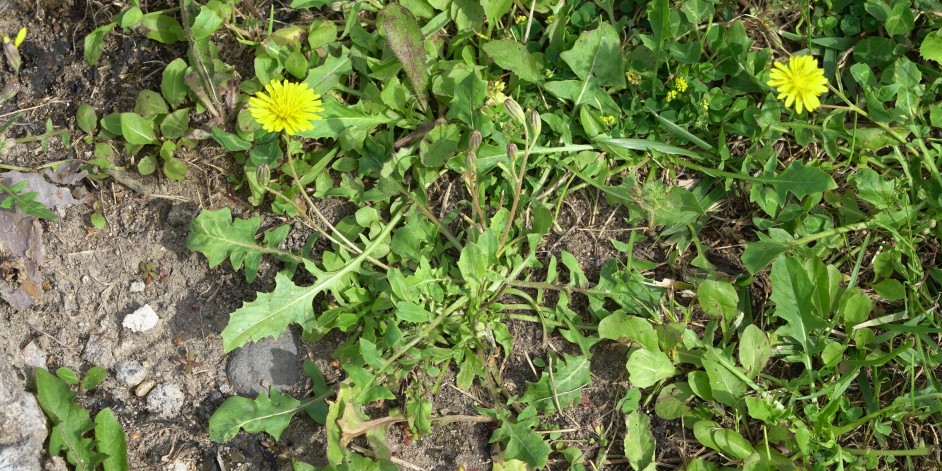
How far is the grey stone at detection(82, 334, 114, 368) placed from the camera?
2971 millimetres

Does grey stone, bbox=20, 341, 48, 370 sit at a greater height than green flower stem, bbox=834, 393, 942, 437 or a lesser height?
lesser

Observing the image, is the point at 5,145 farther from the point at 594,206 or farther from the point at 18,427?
the point at 594,206

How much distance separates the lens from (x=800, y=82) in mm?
2703

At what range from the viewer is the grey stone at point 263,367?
294cm

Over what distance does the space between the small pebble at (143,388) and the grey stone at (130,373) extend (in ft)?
0.07

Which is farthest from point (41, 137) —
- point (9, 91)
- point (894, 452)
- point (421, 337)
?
point (894, 452)

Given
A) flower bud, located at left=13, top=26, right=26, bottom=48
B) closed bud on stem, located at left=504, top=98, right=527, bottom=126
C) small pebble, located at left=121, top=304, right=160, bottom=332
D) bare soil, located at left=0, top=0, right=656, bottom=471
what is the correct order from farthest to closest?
1. flower bud, located at left=13, top=26, right=26, bottom=48
2. small pebble, located at left=121, top=304, right=160, bottom=332
3. bare soil, located at left=0, top=0, right=656, bottom=471
4. closed bud on stem, located at left=504, top=98, right=527, bottom=126

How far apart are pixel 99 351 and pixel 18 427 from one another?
0.39m

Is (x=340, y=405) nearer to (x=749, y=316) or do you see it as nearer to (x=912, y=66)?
(x=749, y=316)

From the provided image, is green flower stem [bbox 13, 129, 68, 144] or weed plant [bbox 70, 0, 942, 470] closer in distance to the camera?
weed plant [bbox 70, 0, 942, 470]

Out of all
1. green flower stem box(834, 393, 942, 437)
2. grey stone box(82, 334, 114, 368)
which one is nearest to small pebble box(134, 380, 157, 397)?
grey stone box(82, 334, 114, 368)

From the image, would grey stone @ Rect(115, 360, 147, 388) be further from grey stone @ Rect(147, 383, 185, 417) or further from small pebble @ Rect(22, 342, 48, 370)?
small pebble @ Rect(22, 342, 48, 370)

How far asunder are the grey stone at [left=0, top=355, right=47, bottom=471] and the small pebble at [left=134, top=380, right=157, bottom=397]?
35 centimetres

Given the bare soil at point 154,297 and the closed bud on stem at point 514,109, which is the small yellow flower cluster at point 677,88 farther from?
the closed bud on stem at point 514,109
